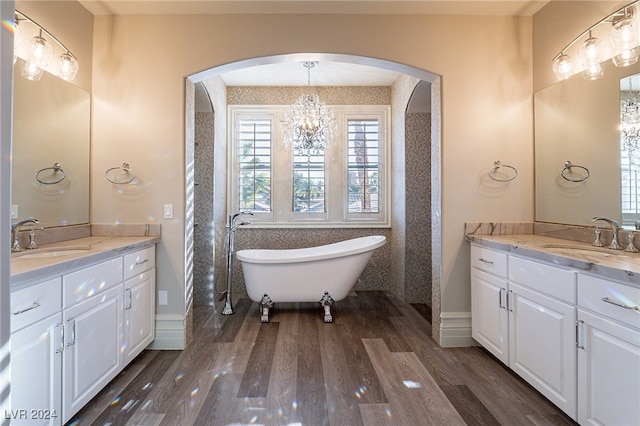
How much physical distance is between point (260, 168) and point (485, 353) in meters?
3.24

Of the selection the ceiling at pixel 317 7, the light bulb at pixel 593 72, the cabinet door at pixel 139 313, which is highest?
the ceiling at pixel 317 7

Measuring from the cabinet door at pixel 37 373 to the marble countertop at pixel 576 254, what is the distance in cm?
250

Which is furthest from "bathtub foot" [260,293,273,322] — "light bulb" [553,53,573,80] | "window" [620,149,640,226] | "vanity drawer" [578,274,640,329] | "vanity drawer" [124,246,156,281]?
"light bulb" [553,53,573,80]

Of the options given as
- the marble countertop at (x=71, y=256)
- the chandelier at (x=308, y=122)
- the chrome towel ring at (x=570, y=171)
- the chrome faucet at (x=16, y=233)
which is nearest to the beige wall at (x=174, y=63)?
the marble countertop at (x=71, y=256)

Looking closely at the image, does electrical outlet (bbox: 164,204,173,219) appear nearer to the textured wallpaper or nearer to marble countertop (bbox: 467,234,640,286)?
the textured wallpaper

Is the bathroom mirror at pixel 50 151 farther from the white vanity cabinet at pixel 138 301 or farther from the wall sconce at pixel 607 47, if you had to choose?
the wall sconce at pixel 607 47

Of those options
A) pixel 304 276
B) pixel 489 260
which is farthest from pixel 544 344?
pixel 304 276

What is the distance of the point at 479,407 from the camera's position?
5.84 ft

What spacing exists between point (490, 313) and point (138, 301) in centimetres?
253

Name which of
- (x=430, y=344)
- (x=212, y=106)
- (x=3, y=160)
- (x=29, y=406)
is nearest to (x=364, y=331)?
(x=430, y=344)

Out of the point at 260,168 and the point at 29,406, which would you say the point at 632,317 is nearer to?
the point at 29,406

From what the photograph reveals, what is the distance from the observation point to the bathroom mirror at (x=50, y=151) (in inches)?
75.3

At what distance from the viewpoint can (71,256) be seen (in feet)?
5.38

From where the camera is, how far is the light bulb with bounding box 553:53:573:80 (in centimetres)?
226
